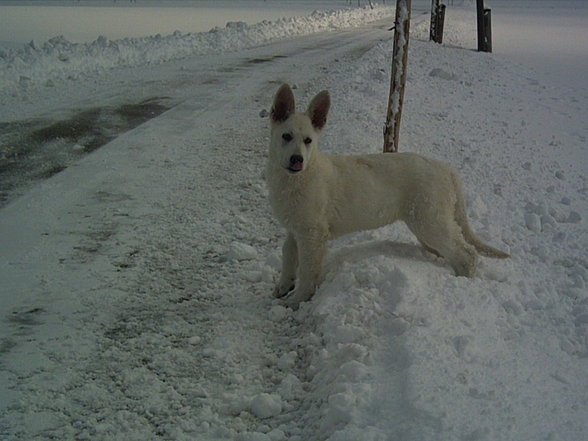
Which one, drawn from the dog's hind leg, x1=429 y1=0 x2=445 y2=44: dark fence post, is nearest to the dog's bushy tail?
the dog's hind leg

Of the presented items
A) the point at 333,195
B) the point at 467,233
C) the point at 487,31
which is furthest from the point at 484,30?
the point at 333,195

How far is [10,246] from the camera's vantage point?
5402 mm

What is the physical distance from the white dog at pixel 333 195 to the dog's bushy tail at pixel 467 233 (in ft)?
0.08

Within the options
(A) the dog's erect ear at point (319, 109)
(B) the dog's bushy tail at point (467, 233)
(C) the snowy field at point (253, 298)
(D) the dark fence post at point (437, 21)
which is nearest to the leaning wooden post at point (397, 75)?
(C) the snowy field at point (253, 298)

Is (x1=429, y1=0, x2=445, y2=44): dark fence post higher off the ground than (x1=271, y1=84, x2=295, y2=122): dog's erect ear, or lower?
higher

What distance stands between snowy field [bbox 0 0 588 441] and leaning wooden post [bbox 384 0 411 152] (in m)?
0.46

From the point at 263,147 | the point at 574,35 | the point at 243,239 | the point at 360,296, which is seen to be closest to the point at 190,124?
the point at 263,147

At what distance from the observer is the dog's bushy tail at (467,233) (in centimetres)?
519

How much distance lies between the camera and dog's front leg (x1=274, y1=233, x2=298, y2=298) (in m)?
4.91

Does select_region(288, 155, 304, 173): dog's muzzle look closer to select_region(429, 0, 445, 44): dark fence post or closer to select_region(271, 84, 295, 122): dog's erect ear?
select_region(271, 84, 295, 122): dog's erect ear

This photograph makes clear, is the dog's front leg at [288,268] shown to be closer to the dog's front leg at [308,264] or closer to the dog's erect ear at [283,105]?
the dog's front leg at [308,264]

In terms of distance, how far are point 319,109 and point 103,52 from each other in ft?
43.1

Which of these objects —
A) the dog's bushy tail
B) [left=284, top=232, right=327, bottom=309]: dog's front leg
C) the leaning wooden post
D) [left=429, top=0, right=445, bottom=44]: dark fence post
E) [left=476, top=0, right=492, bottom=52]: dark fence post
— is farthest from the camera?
[left=429, top=0, right=445, bottom=44]: dark fence post

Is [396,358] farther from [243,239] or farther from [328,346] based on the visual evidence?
[243,239]
